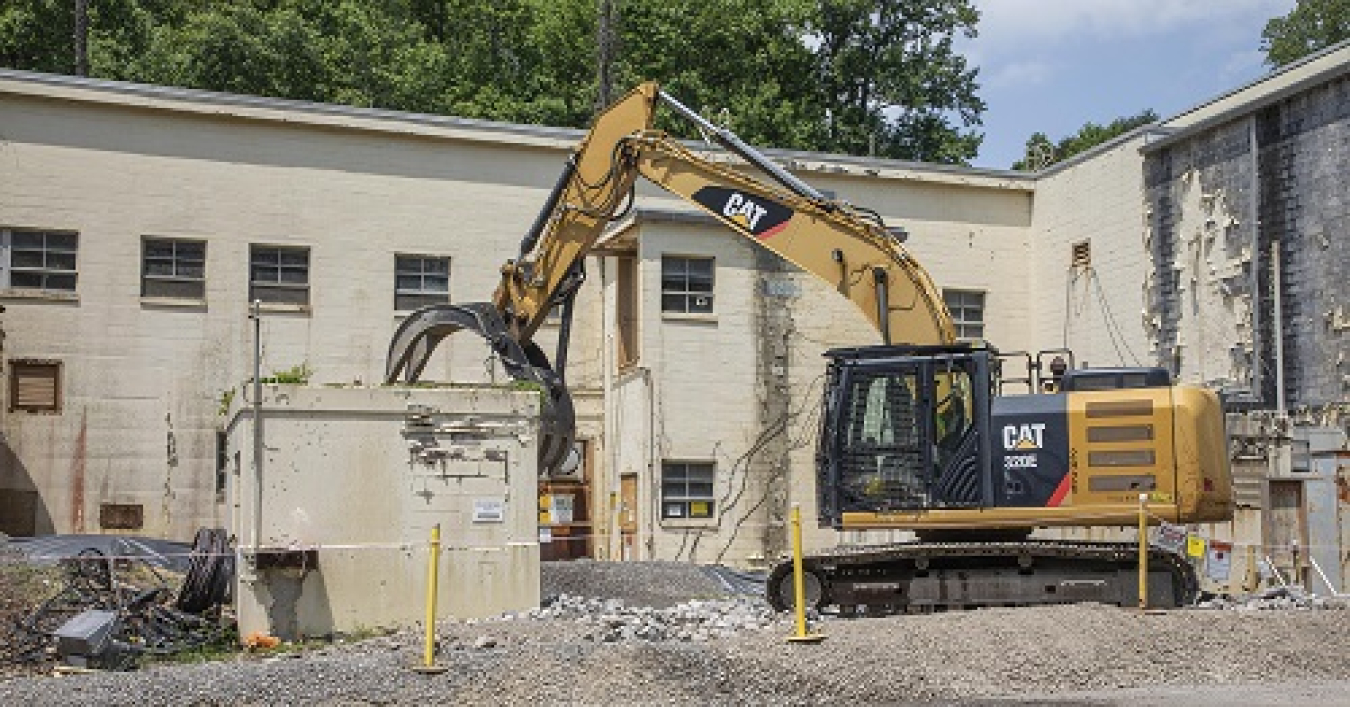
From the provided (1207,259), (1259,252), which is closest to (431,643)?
(1259,252)

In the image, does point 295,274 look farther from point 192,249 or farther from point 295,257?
point 192,249

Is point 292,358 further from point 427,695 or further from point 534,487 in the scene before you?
point 427,695

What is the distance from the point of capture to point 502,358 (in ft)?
64.5

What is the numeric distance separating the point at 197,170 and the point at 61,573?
1046 centimetres

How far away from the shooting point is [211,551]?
17859 millimetres

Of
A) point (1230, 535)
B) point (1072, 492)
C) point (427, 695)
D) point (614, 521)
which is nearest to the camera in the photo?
point (427, 695)

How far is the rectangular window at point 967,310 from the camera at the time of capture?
31.1m

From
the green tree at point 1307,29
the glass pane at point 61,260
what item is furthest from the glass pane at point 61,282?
the green tree at point 1307,29

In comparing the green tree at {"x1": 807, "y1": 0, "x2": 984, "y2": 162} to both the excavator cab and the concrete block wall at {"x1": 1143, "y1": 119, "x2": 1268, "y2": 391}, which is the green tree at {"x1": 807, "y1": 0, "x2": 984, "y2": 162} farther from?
the excavator cab

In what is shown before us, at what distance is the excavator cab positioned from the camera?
16.3m

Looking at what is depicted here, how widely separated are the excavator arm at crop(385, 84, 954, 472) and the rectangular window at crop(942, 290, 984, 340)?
11842 millimetres

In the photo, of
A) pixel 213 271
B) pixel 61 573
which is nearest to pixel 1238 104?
pixel 213 271

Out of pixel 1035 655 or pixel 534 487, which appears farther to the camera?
pixel 534 487

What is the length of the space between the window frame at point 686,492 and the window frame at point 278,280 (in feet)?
21.9
